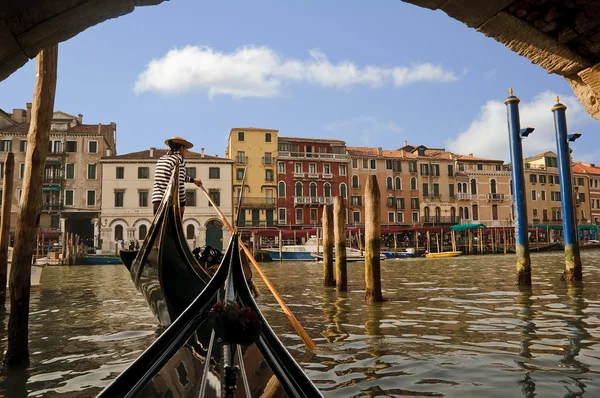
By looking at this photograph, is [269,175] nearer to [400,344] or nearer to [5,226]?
[5,226]

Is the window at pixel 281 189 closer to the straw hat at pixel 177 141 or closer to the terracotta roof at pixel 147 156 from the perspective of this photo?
the terracotta roof at pixel 147 156

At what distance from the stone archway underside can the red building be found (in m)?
24.6

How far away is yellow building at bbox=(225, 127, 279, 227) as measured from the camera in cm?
2700

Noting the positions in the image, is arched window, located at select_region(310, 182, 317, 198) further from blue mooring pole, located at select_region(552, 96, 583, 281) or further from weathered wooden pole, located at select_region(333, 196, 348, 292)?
blue mooring pole, located at select_region(552, 96, 583, 281)

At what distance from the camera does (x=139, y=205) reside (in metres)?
25.4

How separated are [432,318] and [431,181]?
89.3 ft

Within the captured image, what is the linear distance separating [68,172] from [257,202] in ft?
33.2

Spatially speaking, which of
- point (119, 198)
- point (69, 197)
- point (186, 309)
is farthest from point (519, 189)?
point (69, 197)

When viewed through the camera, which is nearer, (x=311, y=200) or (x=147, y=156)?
(x=147, y=156)

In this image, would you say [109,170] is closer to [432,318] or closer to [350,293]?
[350,293]

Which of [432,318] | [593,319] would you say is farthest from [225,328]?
[593,319]

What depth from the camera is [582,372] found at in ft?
8.79

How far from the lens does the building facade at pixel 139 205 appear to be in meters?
25.1

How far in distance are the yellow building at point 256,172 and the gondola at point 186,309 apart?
22.9 metres
